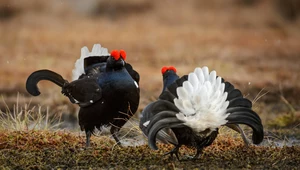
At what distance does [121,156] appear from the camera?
5.39 metres

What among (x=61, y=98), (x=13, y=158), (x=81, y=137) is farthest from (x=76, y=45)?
(x=13, y=158)

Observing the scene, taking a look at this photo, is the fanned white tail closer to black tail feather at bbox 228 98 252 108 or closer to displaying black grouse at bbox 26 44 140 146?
displaying black grouse at bbox 26 44 140 146

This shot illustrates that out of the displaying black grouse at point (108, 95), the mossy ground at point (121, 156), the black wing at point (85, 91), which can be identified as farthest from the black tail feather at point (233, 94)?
the black wing at point (85, 91)

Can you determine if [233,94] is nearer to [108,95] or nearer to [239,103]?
[239,103]

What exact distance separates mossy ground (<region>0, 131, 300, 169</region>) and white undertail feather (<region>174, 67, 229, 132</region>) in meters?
Answer: 0.36

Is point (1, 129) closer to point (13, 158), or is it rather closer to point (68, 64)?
point (13, 158)

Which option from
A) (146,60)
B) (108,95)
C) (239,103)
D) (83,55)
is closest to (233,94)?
(239,103)

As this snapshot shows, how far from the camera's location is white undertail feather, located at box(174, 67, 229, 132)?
15.9 ft

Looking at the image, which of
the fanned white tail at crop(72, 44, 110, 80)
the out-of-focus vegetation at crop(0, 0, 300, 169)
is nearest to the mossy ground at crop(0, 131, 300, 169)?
the out-of-focus vegetation at crop(0, 0, 300, 169)

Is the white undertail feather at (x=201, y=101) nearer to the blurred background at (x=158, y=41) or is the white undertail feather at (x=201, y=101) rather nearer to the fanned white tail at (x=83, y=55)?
the fanned white tail at (x=83, y=55)

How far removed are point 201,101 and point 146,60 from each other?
9189 millimetres

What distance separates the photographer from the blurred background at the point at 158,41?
1064 centimetres

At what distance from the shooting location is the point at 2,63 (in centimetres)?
1341

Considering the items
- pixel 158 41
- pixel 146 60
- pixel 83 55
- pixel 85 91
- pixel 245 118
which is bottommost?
pixel 245 118
